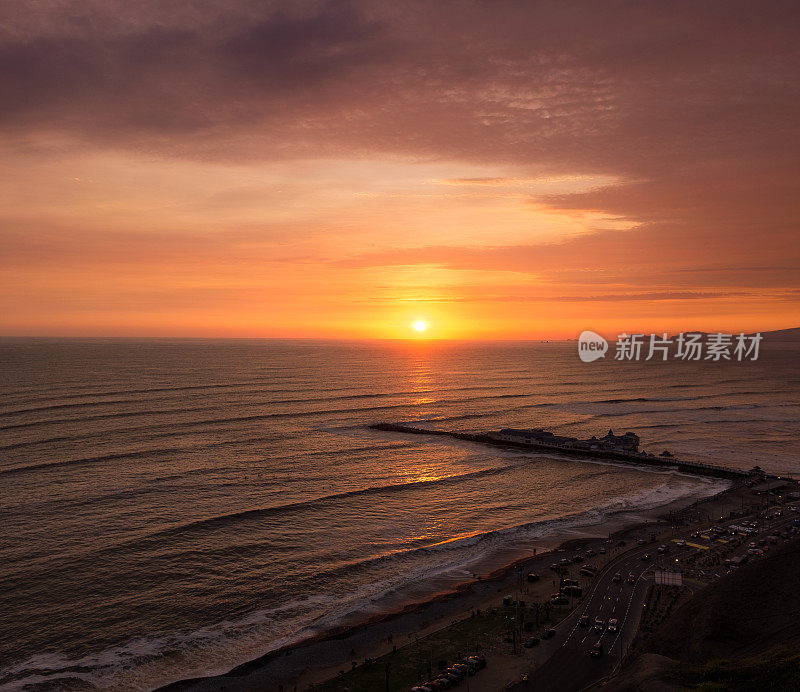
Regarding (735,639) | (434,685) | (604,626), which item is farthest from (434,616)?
(735,639)

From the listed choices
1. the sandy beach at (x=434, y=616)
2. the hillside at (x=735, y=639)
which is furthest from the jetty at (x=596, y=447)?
the hillside at (x=735, y=639)

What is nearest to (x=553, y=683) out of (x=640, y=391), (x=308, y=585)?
(x=308, y=585)

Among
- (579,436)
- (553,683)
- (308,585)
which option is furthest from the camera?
(579,436)

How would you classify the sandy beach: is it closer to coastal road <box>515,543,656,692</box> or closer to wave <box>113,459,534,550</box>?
coastal road <box>515,543,656,692</box>

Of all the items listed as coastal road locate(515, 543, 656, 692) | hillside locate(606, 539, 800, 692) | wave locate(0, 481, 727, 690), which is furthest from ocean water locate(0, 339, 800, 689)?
hillside locate(606, 539, 800, 692)

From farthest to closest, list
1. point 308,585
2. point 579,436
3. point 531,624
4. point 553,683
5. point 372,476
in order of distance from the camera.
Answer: point 579,436 → point 372,476 → point 308,585 → point 531,624 → point 553,683

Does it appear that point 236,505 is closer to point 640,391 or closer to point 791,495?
point 791,495
